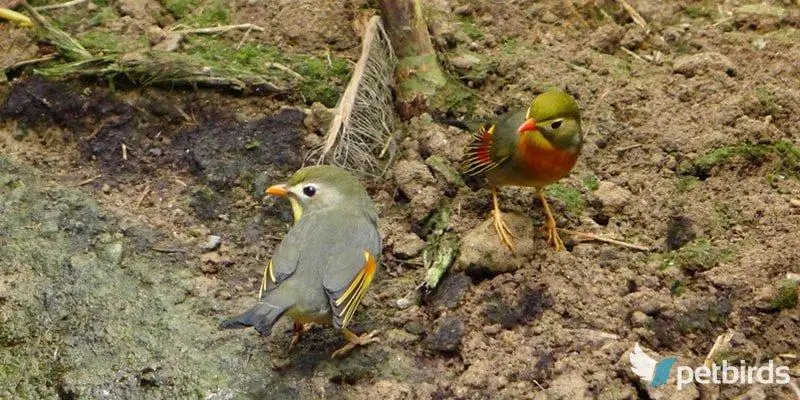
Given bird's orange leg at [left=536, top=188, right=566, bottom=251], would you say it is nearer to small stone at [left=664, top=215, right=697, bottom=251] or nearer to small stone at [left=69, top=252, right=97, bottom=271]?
small stone at [left=664, top=215, right=697, bottom=251]

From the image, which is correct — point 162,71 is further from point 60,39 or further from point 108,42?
point 60,39

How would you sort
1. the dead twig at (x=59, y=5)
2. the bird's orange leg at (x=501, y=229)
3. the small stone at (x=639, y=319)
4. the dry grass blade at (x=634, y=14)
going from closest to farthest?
the small stone at (x=639, y=319) < the bird's orange leg at (x=501, y=229) < the dead twig at (x=59, y=5) < the dry grass blade at (x=634, y=14)

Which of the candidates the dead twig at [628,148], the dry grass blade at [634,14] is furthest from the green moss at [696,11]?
the dead twig at [628,148]

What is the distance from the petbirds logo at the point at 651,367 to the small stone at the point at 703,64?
243 centimetres

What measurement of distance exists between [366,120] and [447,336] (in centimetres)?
171

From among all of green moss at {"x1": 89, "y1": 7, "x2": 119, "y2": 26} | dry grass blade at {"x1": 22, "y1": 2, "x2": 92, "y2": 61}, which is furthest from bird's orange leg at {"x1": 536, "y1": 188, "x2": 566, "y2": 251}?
green moss at {"x1": 89, "y1": 7, "x2": 119, "y2": 26}

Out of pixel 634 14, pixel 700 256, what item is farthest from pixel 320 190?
pixel 634 14

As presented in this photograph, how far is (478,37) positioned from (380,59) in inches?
33.0

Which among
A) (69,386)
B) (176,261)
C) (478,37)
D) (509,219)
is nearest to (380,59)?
(478,37)

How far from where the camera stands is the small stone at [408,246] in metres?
5.23

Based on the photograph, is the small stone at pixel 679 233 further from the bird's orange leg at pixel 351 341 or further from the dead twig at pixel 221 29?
A: the dead twig at pixel 221 29

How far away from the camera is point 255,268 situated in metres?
5.14

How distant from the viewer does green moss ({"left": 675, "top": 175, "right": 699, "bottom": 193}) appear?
5371 millimetres

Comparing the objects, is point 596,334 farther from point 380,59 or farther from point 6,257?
point 6,257
